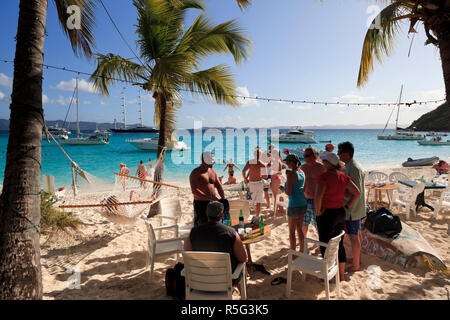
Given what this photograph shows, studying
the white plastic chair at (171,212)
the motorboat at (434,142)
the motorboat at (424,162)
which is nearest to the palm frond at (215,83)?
the white plastic chair at (171,212)

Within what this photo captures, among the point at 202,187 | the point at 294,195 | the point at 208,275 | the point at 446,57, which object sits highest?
the point at 446,57

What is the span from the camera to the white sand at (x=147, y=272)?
9.07 feet

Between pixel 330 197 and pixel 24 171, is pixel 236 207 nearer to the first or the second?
pixel 330 197

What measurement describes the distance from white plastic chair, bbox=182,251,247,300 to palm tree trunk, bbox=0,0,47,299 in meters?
1.35

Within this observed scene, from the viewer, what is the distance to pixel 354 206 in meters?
3.04

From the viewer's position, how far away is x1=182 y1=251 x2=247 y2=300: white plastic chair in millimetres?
2088

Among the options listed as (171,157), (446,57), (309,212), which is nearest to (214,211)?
(309,212)

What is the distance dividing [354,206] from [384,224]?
102 cm

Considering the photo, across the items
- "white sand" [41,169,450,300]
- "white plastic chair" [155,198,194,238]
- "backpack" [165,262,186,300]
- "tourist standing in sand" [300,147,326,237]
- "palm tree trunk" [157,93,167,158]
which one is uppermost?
"palm tree trunk" [157,93,167,158]

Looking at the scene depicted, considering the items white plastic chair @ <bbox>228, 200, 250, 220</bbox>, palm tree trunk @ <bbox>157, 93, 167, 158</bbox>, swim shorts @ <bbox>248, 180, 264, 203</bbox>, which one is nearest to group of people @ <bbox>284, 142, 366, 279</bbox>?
white plastic chair @ <bbox>228, 200, 250, 220</bbox>

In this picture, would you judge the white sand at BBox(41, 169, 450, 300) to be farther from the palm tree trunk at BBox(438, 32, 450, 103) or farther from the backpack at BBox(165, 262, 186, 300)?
the palm tree trunk at BBox(438, 32, 450, 103)

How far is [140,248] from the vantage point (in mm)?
4117
